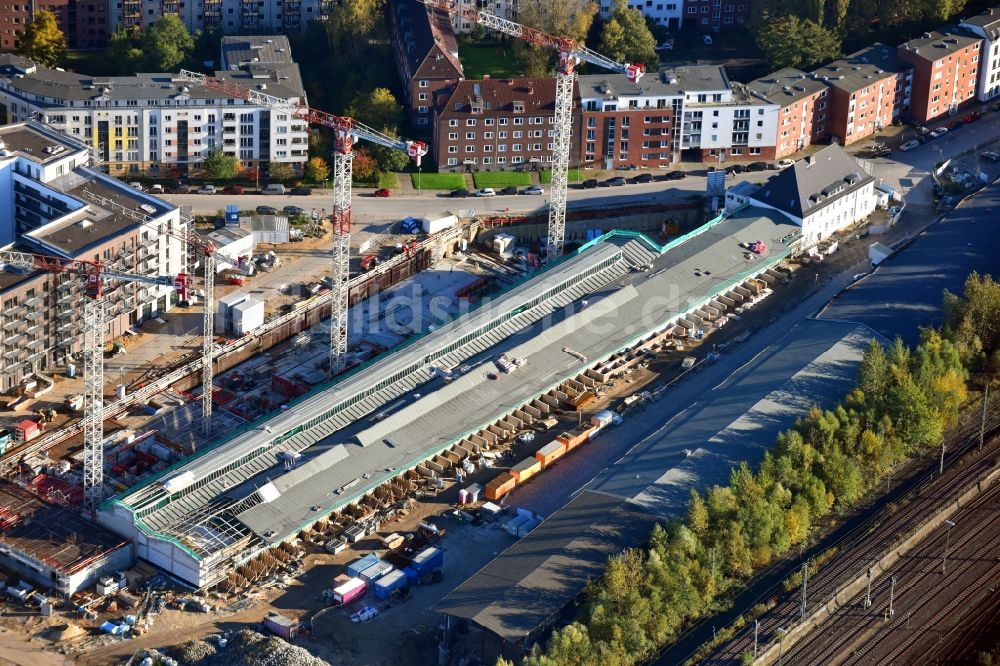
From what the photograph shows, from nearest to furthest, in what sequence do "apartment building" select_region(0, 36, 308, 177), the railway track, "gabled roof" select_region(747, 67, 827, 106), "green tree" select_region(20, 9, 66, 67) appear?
the railway track
"apartment building" select_region(0, 36, 308, 177)
"gabled roof" select_region(747, 67, 827, 106)
"green tree" select_region(20, 9, 66, 67)

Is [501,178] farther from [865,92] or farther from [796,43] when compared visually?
[865,92]

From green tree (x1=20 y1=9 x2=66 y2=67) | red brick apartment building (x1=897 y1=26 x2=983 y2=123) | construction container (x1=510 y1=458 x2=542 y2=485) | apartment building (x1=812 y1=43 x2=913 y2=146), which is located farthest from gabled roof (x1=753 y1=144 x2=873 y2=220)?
green tree (x1=20 y1=9 x2=66 y2=67)

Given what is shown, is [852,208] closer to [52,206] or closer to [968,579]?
[968,579]

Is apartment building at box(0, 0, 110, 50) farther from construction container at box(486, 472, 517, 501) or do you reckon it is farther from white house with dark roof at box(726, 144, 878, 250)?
construction container at box(486, 472, 517, 501)

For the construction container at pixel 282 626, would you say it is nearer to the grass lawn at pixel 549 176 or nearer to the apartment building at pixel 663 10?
the grass lawn at pixel 549 176

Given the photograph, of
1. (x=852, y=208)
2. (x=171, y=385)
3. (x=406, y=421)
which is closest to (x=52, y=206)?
(x=171, y=385)

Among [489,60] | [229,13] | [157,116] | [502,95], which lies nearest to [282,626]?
[157,116]
